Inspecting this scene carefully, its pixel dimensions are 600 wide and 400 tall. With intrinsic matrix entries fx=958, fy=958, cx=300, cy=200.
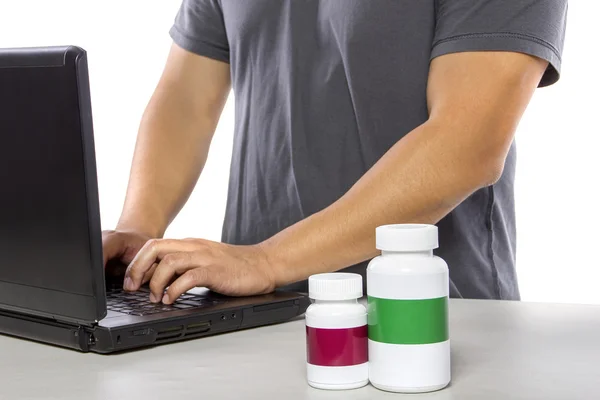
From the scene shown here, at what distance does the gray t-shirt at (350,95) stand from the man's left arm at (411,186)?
55 mm

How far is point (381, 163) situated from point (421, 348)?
52 cm

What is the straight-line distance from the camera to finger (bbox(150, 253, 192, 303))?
4.29 ft

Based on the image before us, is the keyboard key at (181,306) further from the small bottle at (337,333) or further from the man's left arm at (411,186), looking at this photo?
the small bottle at (337,333)

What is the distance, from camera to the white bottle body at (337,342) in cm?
99

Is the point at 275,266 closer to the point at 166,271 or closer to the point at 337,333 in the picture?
the point at 166,271

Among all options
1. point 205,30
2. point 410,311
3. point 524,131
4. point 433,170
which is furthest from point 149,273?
point 524,131

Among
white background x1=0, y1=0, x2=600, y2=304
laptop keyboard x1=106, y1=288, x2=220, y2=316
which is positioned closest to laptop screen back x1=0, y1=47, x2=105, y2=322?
laptop keyboard x1=106, y1=288, x2=220, y2=316

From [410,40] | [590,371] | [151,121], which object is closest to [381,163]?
[410,40]

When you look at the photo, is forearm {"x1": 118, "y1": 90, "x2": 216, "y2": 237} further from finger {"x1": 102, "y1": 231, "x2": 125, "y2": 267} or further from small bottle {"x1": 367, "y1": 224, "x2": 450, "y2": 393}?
small bottle {"x1": 367, "y1": 224, "x2": 450, "y2": 393}

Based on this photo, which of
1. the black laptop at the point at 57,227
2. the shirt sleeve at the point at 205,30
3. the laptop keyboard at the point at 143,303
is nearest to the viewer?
the black laptop at the point at 57,227

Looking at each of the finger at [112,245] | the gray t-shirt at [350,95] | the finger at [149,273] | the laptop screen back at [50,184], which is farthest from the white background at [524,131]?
the laptop screen back at [50,184]

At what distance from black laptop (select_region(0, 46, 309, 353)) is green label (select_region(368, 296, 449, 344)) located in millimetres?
335

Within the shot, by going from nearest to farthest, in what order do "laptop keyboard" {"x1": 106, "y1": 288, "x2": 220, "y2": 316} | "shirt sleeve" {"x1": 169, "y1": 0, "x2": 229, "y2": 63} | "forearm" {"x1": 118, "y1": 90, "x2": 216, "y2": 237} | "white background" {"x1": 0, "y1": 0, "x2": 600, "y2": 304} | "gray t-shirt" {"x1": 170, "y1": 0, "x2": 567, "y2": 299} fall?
"laptop keyboard" {"x1": 106, "y1": 288, "x2": 220, "y2": 316}, "gray t-shirt" {"x1": 170, "y1": 0, "x2": 567, "y2": 299}, "forearm" {"x1": 118, "y1": 90, "x2": 216, "y2": 237}, "shirt sleeve" {"x1": 169, "y1": 0, "x2": 229, "y2": 63}, "white background" {"x1": 0, "y1": 0, "x2": 600, "y2": 304}

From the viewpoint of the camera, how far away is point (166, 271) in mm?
1307
